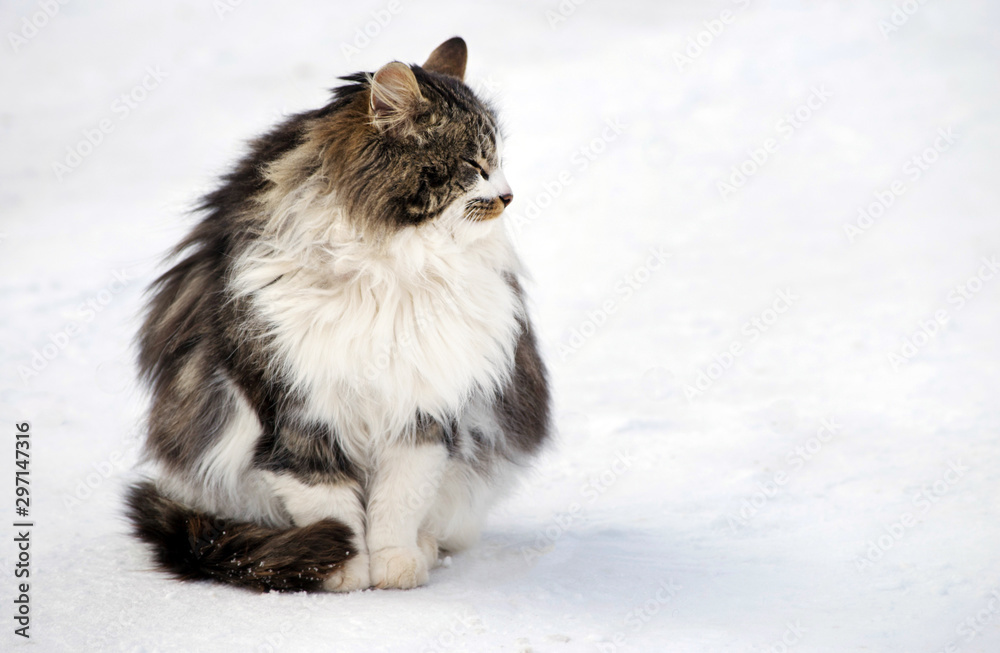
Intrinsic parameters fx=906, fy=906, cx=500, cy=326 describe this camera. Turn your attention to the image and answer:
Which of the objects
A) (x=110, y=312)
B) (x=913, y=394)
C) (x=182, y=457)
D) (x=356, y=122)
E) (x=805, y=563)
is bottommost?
(x=913, y=394)

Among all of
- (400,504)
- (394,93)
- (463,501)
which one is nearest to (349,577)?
(400,504)

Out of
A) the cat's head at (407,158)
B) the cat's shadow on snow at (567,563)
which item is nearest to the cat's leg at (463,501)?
the cat's shadow on snow at (567,563)

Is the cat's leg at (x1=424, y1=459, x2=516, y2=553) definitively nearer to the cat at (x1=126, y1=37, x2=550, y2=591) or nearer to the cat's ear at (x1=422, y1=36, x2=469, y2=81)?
the cat at (x1=126, y1=37, x2=550, y2=591)

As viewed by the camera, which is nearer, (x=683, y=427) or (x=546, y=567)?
(x=546, y=567)

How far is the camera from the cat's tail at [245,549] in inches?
88.3

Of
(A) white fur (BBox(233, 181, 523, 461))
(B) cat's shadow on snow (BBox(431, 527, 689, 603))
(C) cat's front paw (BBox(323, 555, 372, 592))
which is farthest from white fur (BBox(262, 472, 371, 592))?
(B) cat's shadow on snow (BBox(431, 527, 689, 603))

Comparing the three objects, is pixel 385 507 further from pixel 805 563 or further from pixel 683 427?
pixel 683 427

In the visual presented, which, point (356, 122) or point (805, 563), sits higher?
point (356, 122)

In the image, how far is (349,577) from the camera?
2318mm

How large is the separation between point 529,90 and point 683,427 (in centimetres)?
371

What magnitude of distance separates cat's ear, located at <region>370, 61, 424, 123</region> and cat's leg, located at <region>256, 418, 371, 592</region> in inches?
32.2

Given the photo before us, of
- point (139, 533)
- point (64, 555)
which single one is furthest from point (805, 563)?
point (64, 555)

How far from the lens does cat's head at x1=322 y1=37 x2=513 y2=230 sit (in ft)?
7.36

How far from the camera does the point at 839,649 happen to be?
2.11m
